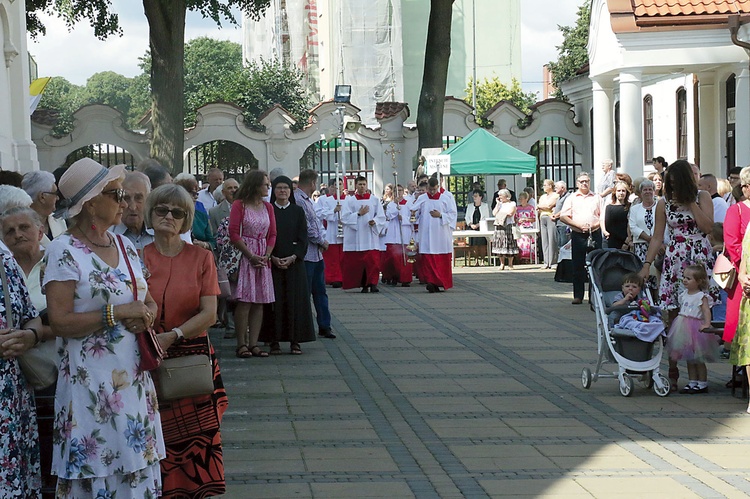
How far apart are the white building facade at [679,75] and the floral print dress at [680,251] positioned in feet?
47.3

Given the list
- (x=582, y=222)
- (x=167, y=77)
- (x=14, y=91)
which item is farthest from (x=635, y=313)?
(x=167, y=77)

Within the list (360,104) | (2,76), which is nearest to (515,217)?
(2,76)

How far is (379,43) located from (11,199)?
5170cm

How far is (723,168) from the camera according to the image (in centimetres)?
2823

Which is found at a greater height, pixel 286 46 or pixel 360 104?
pixel 286 46

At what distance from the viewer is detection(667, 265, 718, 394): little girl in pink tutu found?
401 inches

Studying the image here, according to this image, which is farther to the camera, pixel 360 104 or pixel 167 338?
pixel 360 104

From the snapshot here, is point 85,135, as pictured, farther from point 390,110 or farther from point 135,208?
point 135,208

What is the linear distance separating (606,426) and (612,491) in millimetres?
1939

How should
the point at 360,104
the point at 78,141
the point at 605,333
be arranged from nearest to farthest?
→ the point at 605,333, the point at 78,141, the point at 360,104

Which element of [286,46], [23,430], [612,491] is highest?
[286,46]

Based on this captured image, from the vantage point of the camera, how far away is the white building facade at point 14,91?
1991cm

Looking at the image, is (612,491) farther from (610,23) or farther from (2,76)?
(610,23)

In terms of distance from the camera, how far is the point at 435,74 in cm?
2938
